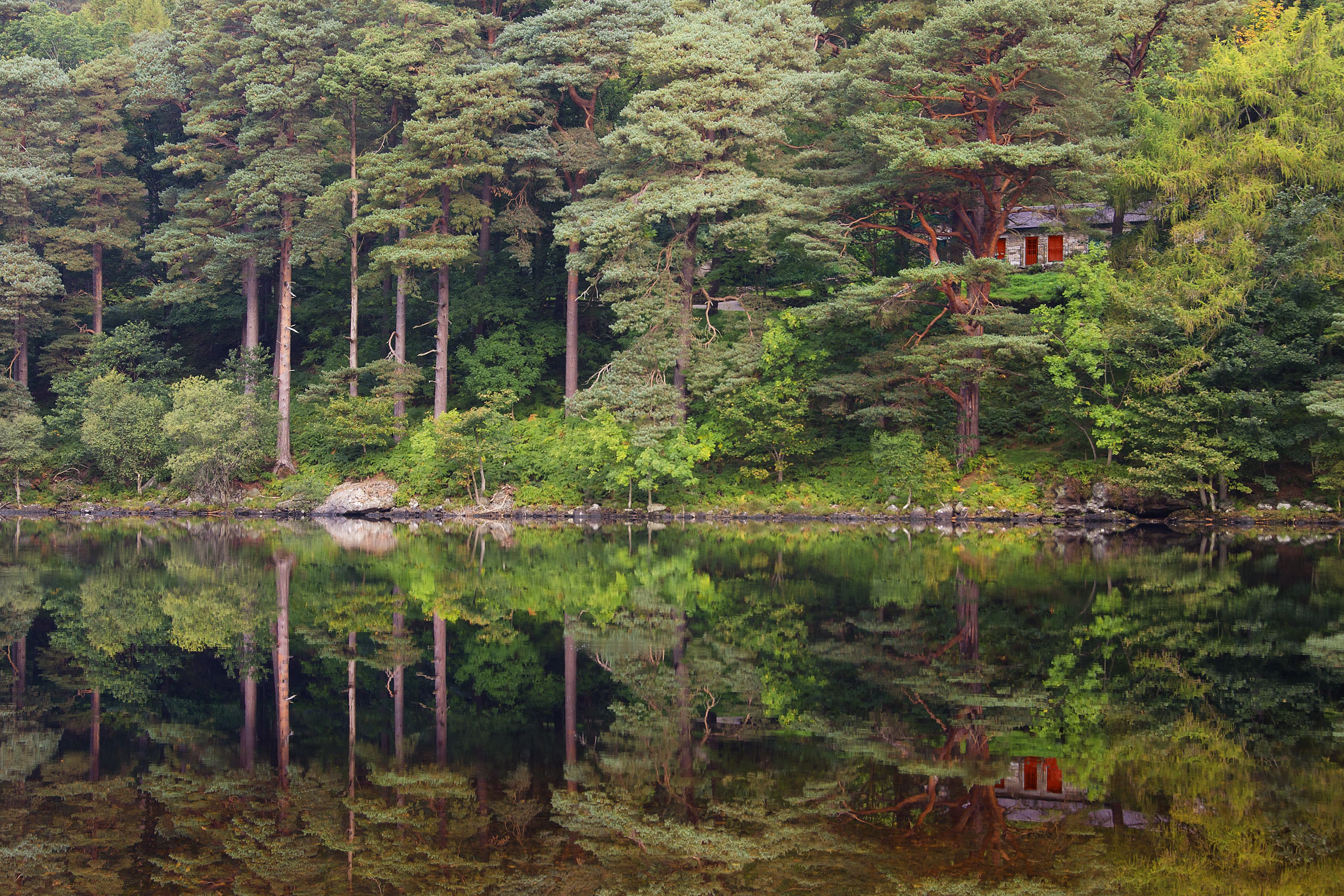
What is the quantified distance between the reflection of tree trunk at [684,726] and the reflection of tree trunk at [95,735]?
3635mm

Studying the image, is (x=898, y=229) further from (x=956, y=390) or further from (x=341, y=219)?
(x=341, y=219)

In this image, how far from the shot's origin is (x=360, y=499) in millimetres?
32688

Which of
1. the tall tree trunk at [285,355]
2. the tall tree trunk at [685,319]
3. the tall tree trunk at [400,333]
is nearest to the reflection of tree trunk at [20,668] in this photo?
the tall tree trunk at [685,319]

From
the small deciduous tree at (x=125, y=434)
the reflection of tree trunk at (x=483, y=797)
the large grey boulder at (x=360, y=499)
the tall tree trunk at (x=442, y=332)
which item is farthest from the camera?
the small deciduous tree at (x=125, y=434)

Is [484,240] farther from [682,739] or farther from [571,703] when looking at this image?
[682,739]

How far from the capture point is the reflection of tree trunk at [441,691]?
22.9 ft

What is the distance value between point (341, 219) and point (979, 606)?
3128 cm

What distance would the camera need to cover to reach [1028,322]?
1046 inches

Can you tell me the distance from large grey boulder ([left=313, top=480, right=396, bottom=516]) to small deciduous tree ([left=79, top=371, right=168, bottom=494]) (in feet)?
20.8

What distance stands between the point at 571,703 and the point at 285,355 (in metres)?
30.3

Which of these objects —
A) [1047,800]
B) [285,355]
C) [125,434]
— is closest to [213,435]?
[285,355]

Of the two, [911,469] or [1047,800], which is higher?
[911,469]

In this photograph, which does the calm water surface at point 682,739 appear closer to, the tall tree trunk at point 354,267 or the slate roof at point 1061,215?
the slate roof at point 1061,215

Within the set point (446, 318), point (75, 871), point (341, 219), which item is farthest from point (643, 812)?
point (341, 219)
